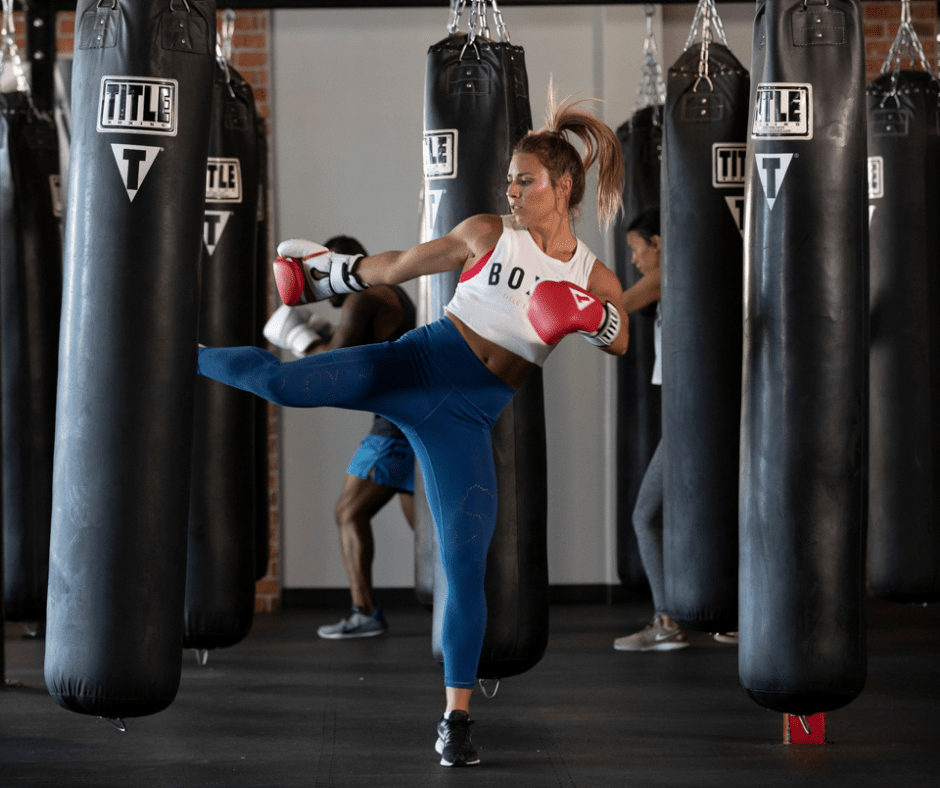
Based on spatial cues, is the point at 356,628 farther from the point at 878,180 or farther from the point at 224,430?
the point at 878,180

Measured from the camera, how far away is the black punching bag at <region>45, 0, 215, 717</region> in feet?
6.11

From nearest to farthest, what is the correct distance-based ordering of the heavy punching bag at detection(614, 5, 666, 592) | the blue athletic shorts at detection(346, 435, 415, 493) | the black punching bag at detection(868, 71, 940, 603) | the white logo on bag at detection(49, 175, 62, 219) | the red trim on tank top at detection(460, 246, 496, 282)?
1. the red trim on tank top at detection(460, 246, 496, 282)
2. the black punching bag at detection(868, 71, 940, 603)
3. the white logo on bag at detection(49, 175, 62, 219)
4. the heavy punching bag at detection(614, 5, 666, 592)
5. the blue athletic shorts at detection(346, 435, 415, 493)

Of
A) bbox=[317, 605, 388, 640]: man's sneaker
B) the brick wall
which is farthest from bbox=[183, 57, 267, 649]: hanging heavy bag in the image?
the brick wall

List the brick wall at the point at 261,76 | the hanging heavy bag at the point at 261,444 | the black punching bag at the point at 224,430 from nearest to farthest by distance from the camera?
1. the black punching bag at the point at 224,430
2. the hanging heavy bag at the point at 261,444
3. the brick wall at the point at 261,76

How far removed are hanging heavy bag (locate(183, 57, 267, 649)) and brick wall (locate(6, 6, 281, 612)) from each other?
1696 millimetres

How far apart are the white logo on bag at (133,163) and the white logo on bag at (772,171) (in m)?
1.24

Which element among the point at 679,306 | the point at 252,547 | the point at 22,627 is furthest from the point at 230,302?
the point at 22,627

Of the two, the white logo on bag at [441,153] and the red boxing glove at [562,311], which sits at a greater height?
the white logo on bag at [441,153]

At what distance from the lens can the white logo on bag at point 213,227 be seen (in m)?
2.78

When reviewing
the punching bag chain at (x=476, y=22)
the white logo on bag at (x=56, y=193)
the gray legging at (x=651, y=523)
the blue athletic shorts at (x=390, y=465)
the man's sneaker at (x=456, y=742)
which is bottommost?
the man's sneaker at (x=456, y=742)

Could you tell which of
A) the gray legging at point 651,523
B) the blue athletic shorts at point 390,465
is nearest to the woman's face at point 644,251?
the gray legging at point 651,523

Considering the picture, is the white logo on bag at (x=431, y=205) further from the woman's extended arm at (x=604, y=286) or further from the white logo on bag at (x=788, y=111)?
the white logo on bag at (x=788, y=111)

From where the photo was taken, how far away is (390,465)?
3.98m

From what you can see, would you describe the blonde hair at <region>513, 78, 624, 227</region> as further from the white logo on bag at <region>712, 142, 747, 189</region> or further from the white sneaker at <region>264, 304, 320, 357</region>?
Result: the white sneaker at <region>264, 304, 320, 357</region>
